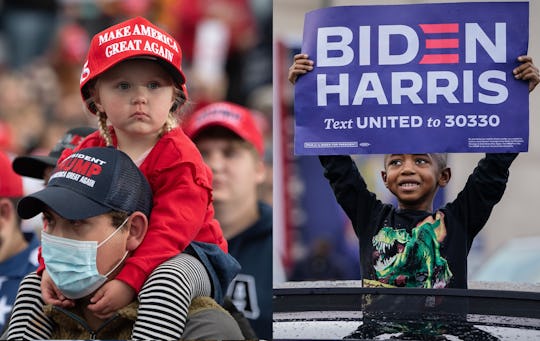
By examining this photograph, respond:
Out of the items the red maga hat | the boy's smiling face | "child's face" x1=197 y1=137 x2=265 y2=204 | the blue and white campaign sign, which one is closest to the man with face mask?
the red maga hat

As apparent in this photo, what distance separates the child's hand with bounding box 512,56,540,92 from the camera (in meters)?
3.47

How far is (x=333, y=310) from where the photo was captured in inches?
128

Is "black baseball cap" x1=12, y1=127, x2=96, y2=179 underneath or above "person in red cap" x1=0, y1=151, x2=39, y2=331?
above

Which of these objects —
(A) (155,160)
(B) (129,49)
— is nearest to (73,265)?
(A) (155,160)

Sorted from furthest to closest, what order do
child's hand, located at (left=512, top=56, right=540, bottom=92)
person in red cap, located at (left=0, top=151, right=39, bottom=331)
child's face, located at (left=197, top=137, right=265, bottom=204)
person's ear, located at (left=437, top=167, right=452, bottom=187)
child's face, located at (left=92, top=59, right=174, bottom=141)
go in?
person's ear, located at (left=437, top=167, right=452, bottom=187) < child's hand, located at (left=512, top=56, right=540, bottom=92) < person in red cap, located at (left=0, top=151, right=39, bottom=331) < child's face, located at (left=197, top=137, right=265, bottom=204) < child's face, located at (left=92, top=59, right=174, bottom=141)

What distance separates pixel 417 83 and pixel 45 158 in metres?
1.39

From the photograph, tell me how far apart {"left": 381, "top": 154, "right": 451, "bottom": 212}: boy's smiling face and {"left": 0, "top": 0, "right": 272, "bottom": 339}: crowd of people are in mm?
942

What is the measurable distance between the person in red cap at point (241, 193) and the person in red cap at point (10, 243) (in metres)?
0.73

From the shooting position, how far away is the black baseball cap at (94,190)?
2.44m

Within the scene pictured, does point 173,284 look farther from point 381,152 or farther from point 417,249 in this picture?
point 417,249

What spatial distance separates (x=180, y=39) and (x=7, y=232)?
1100 mm

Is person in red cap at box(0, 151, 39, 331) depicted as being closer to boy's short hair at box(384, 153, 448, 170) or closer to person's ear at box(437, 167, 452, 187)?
boy's short hair at box(384, 153, 448, 170)

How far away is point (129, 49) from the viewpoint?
2.61 metres

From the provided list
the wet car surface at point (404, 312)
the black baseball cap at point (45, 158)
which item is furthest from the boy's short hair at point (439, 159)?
the black baseball cap at point (45, 158)
